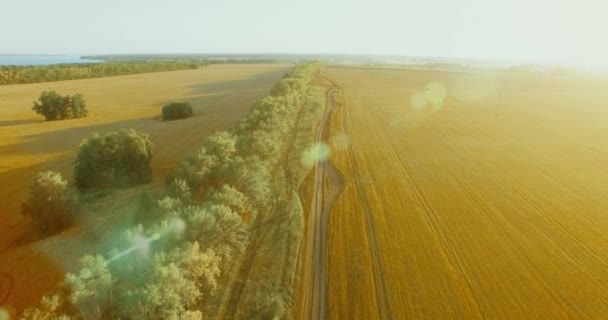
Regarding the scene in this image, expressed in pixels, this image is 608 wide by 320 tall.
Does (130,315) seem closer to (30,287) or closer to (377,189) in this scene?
(30,287)

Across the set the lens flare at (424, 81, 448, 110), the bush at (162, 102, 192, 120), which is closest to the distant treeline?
the bush at (162, 102, 192, 120)

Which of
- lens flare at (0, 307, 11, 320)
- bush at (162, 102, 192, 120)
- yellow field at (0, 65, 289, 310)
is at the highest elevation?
bush at (162, 102, 192, 120)

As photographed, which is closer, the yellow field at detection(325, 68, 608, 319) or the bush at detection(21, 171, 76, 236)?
the yellow field at detection(325, 68, 608, 319)

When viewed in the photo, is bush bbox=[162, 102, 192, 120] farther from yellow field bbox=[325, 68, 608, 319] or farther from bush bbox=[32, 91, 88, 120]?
yellow field bbox=[325, 68, 608, 319]

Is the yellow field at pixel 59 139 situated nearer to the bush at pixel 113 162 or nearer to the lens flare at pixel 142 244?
the bush at pixel 113 162

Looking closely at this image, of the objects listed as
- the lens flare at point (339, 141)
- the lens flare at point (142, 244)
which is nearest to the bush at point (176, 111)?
the lens flare at point (339, 141)

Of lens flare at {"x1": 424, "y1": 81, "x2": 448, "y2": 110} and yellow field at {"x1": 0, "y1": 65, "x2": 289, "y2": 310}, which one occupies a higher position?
lens flare at {"x1": 424, "y1": 81, "x2": 448, "y2": 110}

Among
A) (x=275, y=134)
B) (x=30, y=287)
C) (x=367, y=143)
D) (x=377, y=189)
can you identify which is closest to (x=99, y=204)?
(x=30, y=287)
